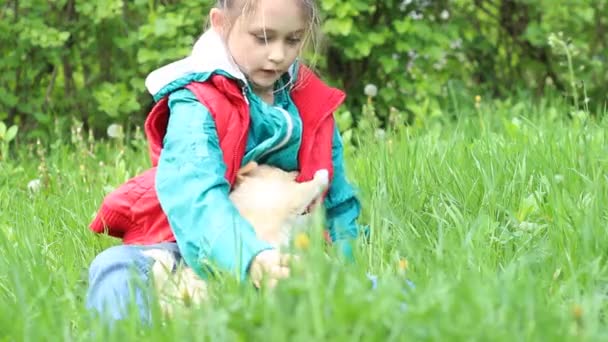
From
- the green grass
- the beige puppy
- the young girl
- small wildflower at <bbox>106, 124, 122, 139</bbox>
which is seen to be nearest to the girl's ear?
the young girl

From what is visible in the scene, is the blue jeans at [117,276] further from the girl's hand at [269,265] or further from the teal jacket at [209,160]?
the girl's hand at [269,265]

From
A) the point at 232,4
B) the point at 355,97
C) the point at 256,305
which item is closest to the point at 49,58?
the point at 355,97

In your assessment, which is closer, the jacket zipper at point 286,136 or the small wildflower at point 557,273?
the small wildflower at point 557,273

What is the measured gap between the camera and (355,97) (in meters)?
6.36

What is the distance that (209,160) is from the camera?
115 inches

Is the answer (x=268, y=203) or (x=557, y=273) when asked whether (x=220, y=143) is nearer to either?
(x=268, y=203)

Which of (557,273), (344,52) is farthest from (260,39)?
(344,52)

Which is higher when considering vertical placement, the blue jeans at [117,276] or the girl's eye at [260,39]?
the girl's eye at [260,39]

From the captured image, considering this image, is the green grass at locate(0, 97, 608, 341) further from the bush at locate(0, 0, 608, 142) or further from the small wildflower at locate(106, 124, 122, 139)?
the bush at locate(0, 0, 608, 142)

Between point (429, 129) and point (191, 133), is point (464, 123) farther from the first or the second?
point (191, 133)

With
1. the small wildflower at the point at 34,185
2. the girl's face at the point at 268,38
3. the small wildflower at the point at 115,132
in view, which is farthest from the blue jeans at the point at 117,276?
the small wildflower at the point at 115,132

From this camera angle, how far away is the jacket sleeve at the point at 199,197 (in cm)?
277

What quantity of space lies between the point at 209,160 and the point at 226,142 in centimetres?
10

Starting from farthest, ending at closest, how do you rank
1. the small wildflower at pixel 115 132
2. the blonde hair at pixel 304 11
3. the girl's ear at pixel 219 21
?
the small wildflower at pixel 115 132 → the girl's ear at pixel 219 21 → the blonde hair at pixel 304 11
